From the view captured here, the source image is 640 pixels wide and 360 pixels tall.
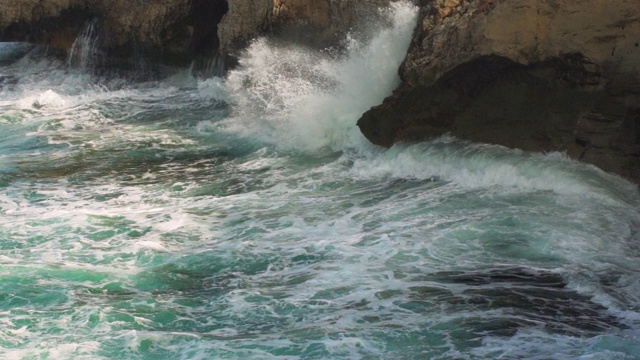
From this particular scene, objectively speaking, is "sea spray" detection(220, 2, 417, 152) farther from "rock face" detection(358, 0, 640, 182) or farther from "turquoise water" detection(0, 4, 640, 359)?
"rock face" detection(358, 0, 640, 182)

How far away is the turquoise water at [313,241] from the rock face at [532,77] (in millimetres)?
270

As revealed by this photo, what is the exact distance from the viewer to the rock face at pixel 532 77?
7895mm

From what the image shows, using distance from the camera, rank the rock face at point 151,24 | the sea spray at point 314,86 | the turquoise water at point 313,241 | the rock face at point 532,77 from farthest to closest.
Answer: the rock face at point 151,24, the sea spray at point 314,86, the rock face at point 532,77, the turquoise water at point 313,241

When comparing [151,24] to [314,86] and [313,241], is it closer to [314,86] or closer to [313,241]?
[314,86]

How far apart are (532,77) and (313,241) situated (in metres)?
2.73

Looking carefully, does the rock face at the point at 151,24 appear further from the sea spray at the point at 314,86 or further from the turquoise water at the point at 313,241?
the turquoise water at the point at 313,241

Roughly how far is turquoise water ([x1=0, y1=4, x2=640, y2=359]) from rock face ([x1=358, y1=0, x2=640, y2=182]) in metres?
0.27

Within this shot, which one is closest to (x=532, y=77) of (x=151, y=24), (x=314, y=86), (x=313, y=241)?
(x=313, y=241)

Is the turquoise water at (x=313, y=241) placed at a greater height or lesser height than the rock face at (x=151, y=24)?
lesser

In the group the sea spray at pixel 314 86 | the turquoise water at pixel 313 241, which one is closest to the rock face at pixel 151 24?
the sea spray at pixel 314 86

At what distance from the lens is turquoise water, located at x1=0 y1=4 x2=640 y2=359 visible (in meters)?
5.47

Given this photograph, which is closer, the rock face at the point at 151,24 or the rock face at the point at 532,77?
the rock face at the point at 532,77

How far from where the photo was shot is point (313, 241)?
283 inches

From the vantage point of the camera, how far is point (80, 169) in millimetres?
10000
